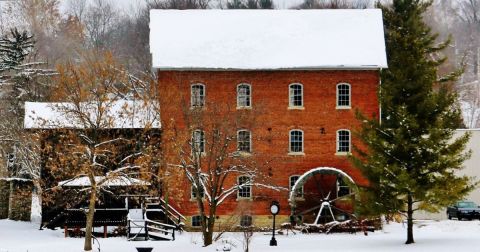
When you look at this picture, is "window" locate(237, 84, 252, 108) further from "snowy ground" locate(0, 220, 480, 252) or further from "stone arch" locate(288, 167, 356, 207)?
"snowy ground" locate(0, 220, 480, 252)

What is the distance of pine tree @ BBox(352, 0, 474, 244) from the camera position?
33094mm

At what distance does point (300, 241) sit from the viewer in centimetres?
3716

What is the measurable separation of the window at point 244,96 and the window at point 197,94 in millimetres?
1939

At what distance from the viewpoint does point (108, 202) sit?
4159 cm

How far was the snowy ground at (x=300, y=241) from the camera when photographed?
109ft

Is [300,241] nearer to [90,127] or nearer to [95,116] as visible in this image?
[95,116]

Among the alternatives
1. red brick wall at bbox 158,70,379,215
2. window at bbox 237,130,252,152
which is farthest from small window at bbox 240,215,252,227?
window at bbox 237,130,252,152

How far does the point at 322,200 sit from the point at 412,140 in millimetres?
9989

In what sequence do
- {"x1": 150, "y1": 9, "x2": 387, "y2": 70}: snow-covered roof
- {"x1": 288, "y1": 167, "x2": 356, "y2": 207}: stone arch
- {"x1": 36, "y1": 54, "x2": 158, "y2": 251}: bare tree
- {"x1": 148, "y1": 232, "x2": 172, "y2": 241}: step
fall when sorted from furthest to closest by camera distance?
{"x1": 150, "y1": 9, "x2": 387, "y2": 70}: snow-covered roof < {"x1": 288, "y1": 167, "x2": 356, "y2": 207}: stone arch < {"x1": 148, "y1": 232, "x2": 172, "y2": 241}: step < {"x1": 36, "y1": 54, "x2": 158, "y2": 251}: bare tree

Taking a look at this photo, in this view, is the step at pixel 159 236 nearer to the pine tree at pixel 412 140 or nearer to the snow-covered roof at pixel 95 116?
the snow-covered roof at pixel 95 116

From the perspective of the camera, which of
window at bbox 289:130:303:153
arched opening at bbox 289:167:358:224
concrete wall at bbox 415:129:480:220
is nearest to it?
arched opening at bbox 289:167:358:224

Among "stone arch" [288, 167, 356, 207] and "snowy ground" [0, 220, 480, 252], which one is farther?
"stone arch" [288, 167, 356, 207]

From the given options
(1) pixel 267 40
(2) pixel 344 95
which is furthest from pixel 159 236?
(1) pixel 267 40

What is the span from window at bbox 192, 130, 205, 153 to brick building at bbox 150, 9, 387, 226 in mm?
1730
